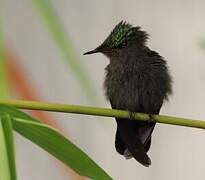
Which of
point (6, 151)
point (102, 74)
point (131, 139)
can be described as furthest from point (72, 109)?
point (102, 74)

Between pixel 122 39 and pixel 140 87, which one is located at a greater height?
pixel 122 39

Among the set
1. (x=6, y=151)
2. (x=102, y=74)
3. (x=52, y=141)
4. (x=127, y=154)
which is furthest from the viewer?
(x=102, y=74)

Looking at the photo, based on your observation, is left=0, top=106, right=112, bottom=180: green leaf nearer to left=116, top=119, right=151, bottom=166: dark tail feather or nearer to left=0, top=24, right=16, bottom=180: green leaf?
left=0, top=24, right=16, bottom=180: green leaf

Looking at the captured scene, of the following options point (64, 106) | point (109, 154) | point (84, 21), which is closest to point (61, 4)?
point (84, 21)

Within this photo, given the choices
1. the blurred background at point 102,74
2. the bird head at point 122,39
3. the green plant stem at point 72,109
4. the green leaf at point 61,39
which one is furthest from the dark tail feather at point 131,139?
the blurred background at point 102,74

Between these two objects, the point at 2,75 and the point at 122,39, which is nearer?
the point at 2,75

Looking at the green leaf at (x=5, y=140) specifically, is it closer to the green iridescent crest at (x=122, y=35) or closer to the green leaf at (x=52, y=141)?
the green leaf at (x=52, y=141)

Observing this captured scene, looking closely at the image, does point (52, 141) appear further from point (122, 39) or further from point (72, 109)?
point (122, 39)

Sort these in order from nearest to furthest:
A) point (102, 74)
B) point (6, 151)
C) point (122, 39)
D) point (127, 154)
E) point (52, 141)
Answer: point (6, 151)
point (52, 141)
point (127, 154)
point (122, 39)
point (102, 74)
